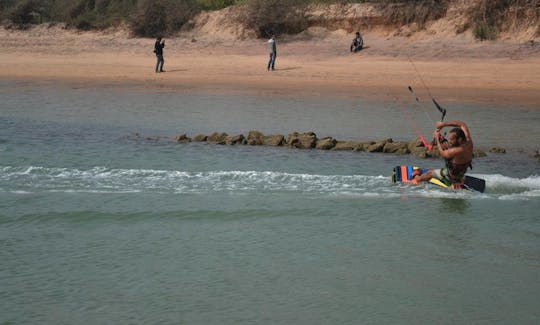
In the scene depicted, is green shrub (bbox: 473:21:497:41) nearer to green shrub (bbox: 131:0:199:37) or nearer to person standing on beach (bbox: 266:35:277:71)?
person standing on beach (bbox: 266:35:277:71)

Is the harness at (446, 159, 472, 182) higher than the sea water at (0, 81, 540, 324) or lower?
higher

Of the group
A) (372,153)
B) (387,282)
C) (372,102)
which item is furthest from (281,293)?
(372,102)

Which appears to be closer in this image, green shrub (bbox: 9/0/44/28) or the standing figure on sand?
the standing figure on sand

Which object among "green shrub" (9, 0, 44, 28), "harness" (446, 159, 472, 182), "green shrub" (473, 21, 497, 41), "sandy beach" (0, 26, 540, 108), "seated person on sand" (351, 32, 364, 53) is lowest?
"harness" (446, 159, 472, 182)

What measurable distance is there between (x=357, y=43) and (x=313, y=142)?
1287 cm

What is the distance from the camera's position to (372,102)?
950 inches

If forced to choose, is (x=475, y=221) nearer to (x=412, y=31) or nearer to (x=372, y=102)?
(x=372, y=102)

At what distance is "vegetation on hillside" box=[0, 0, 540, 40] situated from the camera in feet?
97.1

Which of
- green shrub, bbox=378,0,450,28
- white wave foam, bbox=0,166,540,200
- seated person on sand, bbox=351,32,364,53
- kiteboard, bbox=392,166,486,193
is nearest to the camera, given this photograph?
kiteboard, bbox=392,166,486,193

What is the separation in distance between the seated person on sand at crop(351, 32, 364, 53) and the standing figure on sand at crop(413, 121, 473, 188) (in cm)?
1657

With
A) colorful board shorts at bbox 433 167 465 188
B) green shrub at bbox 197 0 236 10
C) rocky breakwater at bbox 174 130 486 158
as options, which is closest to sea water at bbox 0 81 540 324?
colorful board shorts at bbox 433 167 465 188

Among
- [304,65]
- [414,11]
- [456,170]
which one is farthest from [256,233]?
[414,11]

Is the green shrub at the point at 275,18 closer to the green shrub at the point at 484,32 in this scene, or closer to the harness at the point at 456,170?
the green shrub at the point at 484,32

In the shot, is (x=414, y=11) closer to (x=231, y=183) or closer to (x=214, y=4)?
(x=214, y=4)
